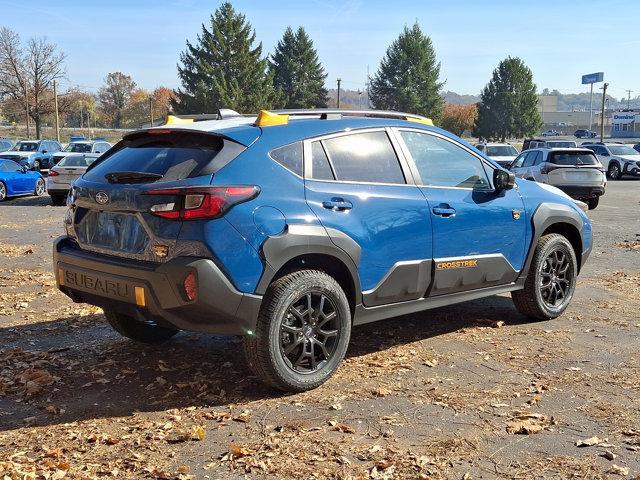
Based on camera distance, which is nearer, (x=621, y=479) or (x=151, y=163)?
(x=621, y=479)

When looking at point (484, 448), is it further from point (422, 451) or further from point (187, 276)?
point (187, 276)

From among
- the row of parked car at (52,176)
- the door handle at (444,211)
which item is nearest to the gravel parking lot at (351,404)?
the door handle at (444,211)

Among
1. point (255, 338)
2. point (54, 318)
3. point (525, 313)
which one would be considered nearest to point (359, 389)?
point (255, 338)

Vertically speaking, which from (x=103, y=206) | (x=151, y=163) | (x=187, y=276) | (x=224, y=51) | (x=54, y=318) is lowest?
(x=54, y=318)

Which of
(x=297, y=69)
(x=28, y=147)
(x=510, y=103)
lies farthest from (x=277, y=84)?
(x=28, y=147)

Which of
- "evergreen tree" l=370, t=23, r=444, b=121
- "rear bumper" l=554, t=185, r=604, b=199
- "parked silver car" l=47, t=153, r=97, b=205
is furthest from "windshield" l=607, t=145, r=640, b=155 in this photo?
"evergreen tree" l=370, t=23, r=444, b=121

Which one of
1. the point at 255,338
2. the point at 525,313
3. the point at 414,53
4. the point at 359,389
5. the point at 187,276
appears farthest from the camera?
the point at 414,53

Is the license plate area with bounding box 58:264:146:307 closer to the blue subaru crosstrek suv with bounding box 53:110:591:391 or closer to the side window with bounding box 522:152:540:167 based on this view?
the blue subaru crosstrek suv with bounding box 53:110:591:391

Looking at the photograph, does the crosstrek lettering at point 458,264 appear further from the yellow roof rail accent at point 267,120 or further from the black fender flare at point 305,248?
the yellow roof rail accent at point 267,120

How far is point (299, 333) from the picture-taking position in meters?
4.45

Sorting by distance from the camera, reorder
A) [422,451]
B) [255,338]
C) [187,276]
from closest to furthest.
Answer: [422,451], [187,276], [255,338]

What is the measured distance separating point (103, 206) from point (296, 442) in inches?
76.5

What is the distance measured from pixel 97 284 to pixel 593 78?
6294 inches

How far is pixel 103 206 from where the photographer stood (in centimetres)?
441
